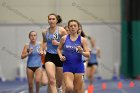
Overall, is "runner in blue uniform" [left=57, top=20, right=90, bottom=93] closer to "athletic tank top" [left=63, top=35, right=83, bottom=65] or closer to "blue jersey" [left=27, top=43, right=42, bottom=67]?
"athletic tank top" [left=63, top=35, right=83, bottom=65]

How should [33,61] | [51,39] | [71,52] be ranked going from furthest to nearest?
[33,61] < [51,39] < [71,52]

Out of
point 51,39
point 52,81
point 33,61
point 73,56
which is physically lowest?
point 52,81

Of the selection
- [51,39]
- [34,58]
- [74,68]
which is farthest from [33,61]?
[74,68]

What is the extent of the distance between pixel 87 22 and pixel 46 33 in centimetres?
1127

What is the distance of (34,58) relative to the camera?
42.5 feet

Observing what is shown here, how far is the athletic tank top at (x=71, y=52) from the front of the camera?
10.5 m

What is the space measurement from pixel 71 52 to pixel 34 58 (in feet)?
8.52

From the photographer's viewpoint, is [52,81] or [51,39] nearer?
[52,81]

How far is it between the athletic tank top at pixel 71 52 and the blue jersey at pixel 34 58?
2.27 metres

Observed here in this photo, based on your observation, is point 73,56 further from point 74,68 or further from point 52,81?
point 52,81

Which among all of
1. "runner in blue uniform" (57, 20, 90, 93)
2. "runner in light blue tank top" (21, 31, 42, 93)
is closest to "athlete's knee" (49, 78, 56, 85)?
"runner in blue uniform" (57, 20, 90, 93)

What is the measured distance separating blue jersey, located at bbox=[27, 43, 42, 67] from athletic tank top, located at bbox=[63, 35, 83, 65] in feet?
7.46

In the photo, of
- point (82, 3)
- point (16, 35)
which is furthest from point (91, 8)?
point (16, 35)

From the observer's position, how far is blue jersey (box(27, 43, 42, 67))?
1283cm
